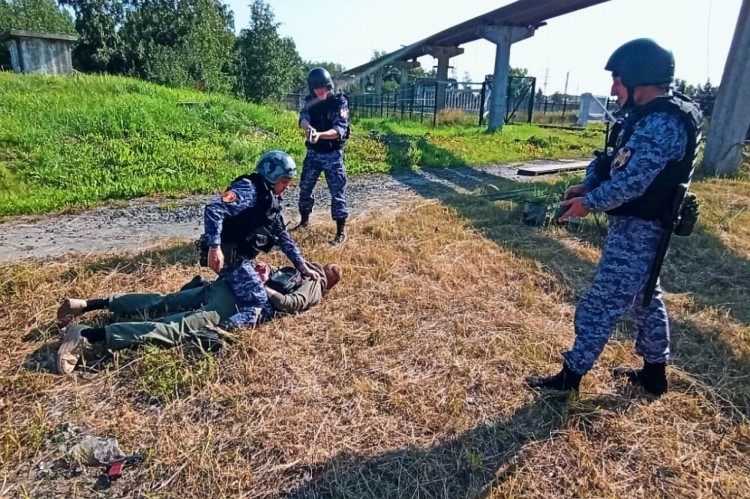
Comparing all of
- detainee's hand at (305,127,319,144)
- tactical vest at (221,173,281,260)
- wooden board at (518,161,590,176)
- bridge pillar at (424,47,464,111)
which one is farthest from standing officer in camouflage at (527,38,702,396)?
bridge pillar at (424,47,464,111)

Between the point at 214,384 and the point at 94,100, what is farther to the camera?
the point at 94,100

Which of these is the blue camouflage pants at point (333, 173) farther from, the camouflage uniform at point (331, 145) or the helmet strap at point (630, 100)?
the helmet strap at point (630, 100)

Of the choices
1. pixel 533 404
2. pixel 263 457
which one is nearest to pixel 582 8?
pixel 533 404

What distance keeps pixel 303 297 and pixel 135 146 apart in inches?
246

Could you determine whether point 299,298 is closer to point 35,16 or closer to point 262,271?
point 262,271

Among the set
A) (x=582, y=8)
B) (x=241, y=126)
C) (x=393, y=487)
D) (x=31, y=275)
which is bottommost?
(x=393, y=487)

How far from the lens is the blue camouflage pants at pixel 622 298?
2.32m

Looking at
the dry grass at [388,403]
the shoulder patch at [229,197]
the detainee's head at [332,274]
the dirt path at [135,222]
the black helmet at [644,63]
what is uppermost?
the black helmet at [644,63]

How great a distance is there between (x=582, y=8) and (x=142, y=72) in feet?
55.6

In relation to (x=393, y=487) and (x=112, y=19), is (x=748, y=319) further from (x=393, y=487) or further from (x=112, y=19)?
(x=112, y=19)

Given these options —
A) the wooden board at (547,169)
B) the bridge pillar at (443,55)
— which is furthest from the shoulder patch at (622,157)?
the bridge pillar at (443,55)

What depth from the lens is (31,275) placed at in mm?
3725

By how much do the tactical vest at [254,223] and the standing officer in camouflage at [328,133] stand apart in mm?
1747

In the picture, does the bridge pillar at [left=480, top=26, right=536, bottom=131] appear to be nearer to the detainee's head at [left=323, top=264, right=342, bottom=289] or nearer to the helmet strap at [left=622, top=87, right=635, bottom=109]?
the detainee's head at [left=323, top=264, right=342, bottom=289]
